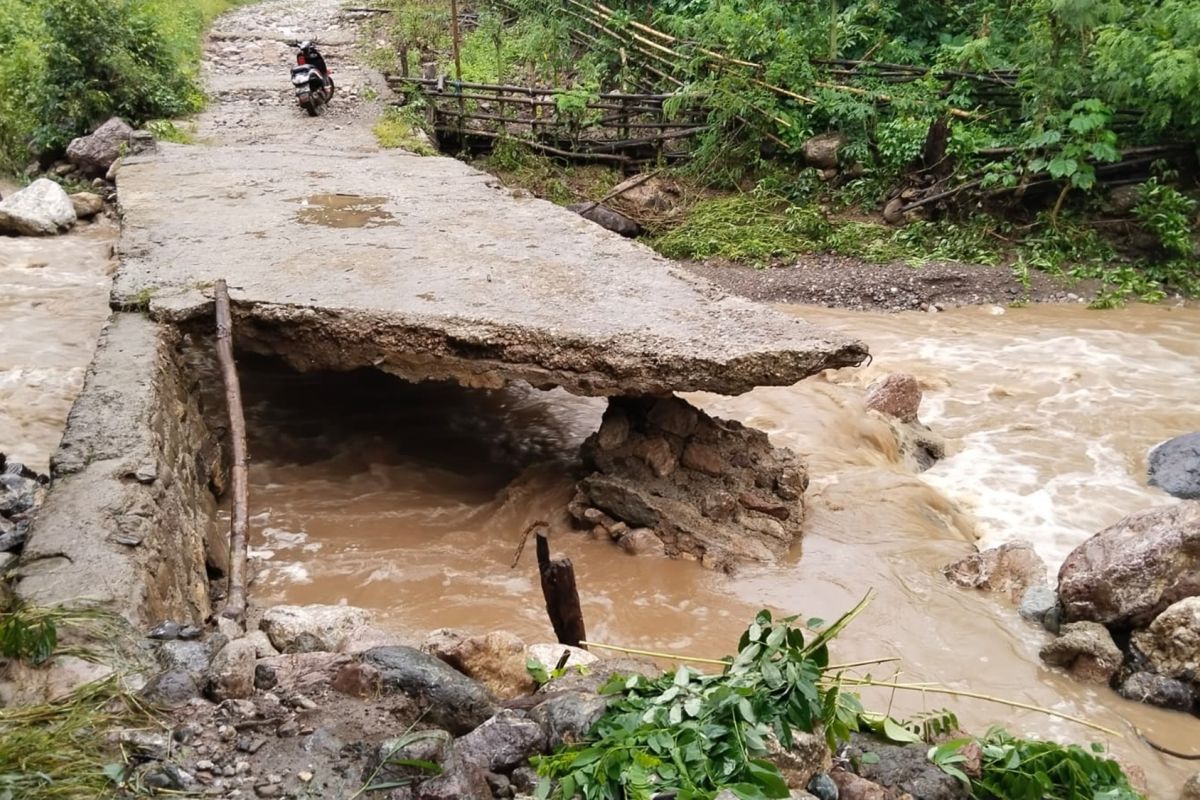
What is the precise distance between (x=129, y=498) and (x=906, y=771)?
2.72 meters

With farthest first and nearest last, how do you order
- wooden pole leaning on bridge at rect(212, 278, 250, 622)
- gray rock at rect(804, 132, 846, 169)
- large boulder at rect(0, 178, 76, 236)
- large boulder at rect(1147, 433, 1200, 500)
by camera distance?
gray rock at rect(804, 132, 846, 169), large boulder at rect(0, 178, 76, 236), large boulder at rect(1147, 433, 1200, 500), wooden pole leaning on bridge at rect(212, 278, 250, 622)

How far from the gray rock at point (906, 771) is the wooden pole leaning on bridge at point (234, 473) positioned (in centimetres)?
210

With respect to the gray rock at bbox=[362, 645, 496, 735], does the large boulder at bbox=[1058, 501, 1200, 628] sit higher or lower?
lower

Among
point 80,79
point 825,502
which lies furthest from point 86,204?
point 825,502

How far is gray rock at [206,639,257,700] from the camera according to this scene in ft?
8.66

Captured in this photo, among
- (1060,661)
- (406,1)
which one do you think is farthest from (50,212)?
(406,1)

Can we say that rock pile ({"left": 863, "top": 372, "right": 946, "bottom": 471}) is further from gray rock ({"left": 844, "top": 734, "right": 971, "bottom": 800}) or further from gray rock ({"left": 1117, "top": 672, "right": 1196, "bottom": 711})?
gray rock ({"left": 844, "top": 734, "right": 971, "bottom": 800})

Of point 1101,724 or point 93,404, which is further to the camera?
point 93,404

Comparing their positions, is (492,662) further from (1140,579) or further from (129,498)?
(1140,579)

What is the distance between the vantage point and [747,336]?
4.68m

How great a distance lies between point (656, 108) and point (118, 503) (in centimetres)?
926

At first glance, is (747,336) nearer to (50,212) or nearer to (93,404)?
(93,404)

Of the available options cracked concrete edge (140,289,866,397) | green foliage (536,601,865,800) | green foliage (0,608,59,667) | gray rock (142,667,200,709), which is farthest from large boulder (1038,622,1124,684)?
green foliage (0,608,59,667)

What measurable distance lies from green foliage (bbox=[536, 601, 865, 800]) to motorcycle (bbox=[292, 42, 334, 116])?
9797 mm
